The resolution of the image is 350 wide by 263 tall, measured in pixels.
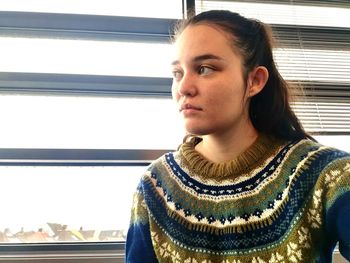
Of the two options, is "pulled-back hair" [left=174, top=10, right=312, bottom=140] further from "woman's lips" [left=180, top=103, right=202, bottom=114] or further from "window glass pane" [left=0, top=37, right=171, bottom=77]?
"window glass pane" [left=0, top=37, right=171, bottom=77]

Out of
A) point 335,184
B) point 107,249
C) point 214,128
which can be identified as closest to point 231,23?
point 214,128

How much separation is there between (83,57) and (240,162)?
74 centimetres

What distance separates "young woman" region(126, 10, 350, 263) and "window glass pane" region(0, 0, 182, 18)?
1.62 feet

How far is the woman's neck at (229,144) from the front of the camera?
0.92 metres

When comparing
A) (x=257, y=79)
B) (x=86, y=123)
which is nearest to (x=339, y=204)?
(x=257, y=79)

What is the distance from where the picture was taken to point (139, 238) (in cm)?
91

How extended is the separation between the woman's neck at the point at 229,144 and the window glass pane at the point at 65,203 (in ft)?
1.42

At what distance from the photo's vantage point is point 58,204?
1271 millimetres

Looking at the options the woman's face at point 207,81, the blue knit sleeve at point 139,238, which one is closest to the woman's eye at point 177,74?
the woman's face at point 207,81

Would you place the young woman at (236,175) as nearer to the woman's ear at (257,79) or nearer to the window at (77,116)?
the woman's ear at (257,79)

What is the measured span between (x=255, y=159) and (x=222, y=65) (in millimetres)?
241

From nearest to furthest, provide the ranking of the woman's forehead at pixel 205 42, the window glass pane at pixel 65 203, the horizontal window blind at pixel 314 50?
the woman's forehead at pixel 205 42 → the window glass pane at pixel 65 203 → the horizontal window blind at pixel 314 50

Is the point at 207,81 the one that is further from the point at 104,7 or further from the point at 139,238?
the point at 104,7

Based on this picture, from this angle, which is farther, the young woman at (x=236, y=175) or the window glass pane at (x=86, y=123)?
the window glass pane at (x=86, y=123)
